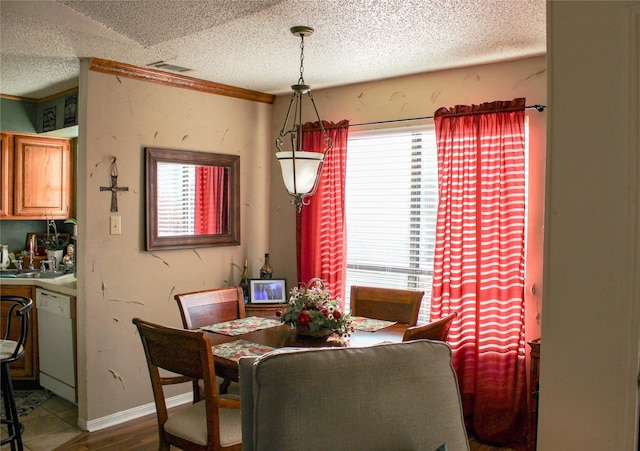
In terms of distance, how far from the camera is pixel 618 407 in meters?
1.79

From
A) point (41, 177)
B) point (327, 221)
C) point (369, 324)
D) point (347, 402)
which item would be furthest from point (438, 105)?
point (41, 177)

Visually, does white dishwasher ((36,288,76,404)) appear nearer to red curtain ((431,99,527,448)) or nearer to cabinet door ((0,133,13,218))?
cabinet door ((0,133,13,218))

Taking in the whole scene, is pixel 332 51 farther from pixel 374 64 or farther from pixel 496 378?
pixel 496 378

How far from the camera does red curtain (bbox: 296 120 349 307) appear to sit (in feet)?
13.4

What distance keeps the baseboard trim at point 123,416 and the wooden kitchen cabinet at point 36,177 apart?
6.69 feet

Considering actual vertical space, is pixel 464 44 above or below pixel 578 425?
above

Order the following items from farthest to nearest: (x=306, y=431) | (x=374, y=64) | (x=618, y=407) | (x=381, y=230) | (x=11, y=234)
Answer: (x=11, y=234) < (x=381, y=230) < (x=374, y=64) < (x=618, y=407) < (x=306, y=431)

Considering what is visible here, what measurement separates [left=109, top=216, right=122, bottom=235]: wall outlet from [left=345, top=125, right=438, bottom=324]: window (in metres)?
1.62

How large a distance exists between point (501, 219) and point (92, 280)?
2581 mm

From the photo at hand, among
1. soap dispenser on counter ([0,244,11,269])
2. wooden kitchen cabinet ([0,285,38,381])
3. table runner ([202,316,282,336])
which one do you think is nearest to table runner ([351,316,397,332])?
table runner ([202,316,282,336])

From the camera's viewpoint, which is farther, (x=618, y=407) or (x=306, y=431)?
(x=618, y=407)

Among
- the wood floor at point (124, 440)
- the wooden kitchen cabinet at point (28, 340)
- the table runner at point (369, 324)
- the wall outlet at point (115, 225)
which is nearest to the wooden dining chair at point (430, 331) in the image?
the table runner at point (369, 324)

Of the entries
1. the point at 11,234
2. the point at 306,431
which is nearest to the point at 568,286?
the point at 306,431

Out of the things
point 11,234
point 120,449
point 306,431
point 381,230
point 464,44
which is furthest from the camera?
point 11,234
